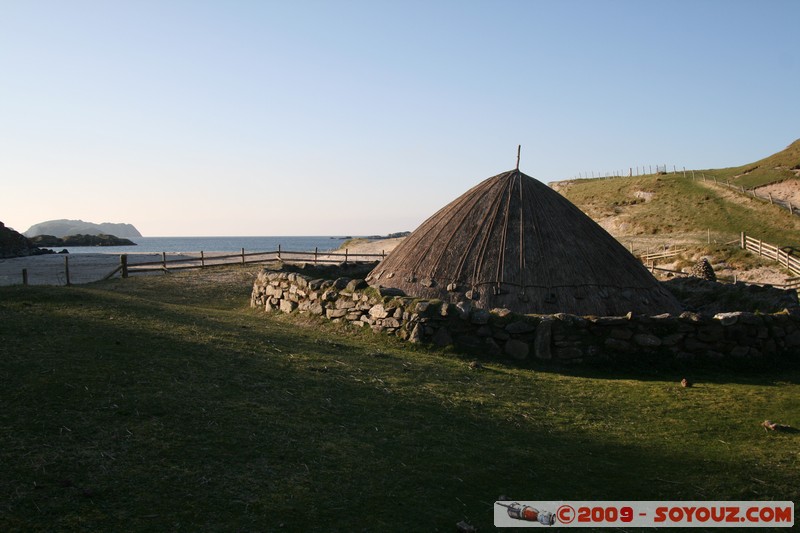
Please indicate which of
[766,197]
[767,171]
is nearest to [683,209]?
[766,197]

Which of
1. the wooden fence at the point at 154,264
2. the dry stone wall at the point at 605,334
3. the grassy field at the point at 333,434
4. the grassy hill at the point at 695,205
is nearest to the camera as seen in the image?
the grassy field at the point at 333,434

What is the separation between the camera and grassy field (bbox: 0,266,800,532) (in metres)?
5.35

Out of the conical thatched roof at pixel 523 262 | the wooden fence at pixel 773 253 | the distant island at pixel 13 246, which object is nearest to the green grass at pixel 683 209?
the wooden fence at pixel 773 253

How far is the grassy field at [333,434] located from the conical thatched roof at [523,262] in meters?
3.04

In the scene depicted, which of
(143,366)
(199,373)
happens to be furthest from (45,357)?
(199,373)

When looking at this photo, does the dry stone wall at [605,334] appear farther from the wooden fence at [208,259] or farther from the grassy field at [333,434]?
the wooden fence at [208,259]

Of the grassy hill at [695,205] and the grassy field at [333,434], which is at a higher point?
the grassy hill at [695,205]

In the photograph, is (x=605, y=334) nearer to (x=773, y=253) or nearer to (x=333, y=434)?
(x=333, y=434)

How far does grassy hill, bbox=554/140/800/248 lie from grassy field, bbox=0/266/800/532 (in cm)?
4541

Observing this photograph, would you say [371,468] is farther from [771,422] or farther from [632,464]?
[771,422]

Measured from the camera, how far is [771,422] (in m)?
8.59

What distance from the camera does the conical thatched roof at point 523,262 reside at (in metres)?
14.7

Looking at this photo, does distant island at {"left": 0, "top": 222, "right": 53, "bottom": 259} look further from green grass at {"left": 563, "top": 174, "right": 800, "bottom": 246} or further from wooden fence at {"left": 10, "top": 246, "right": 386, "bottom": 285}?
green grass at {"left": 563, "top": 174, "right": 800, "bottom": 246}

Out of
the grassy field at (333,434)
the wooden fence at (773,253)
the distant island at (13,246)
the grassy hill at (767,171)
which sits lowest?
the grassy field at (333,434)
